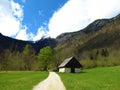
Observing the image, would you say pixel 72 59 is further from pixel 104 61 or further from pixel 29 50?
pixel 104 61

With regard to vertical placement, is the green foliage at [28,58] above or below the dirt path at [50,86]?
above

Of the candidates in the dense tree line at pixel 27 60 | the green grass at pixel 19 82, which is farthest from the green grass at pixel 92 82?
the dense tree line at pixel 27 60

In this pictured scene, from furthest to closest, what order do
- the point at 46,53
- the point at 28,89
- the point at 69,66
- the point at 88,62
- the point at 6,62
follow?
the point at 88,62
the point at 6,62
the point at 46,53
the point at 69,66
the point at 28,89

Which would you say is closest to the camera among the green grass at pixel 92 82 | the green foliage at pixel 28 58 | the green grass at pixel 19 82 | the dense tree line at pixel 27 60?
the green grass at pixel 92 82

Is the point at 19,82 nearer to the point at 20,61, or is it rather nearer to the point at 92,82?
the point at 92,82

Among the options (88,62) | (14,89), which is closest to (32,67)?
(88,62)

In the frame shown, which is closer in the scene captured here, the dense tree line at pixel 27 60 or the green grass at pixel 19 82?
the green grass at pixel 19 82

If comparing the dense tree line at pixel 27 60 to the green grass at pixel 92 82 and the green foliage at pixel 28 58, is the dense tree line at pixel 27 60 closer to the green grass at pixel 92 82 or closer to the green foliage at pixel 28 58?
the green foliage at pixel 28 58

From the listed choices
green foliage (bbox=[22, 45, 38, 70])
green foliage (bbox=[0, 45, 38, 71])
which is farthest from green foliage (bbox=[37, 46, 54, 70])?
green foliage (bbox=[0, 45, 38, 71])

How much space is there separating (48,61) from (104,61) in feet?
189

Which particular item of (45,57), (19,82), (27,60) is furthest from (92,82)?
(27,60)

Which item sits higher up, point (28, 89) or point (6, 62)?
point (6, 62)

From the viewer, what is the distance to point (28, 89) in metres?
31.3

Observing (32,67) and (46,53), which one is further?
(32,67)
